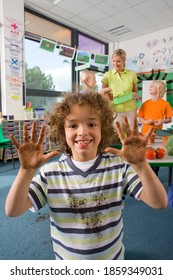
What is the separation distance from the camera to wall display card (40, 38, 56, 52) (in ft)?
14.0

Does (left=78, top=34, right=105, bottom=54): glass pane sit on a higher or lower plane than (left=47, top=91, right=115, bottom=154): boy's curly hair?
higher

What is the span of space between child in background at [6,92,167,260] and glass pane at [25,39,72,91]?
148 inches

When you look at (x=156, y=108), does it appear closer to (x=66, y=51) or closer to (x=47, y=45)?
(x=47, y=45)

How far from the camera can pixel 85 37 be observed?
18.8 ft

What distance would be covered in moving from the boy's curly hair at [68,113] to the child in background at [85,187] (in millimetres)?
40

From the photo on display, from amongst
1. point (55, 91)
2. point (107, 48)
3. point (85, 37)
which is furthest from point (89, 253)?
point (107, 48)

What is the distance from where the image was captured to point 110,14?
458 cm

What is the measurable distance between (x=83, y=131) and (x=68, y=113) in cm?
12

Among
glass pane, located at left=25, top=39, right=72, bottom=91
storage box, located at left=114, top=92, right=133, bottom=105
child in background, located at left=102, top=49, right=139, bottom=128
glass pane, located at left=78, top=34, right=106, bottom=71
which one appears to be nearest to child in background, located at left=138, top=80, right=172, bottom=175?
child in background, located at left=102, top=49, right=139, bottom=128

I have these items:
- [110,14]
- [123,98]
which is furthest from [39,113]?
[110,14]

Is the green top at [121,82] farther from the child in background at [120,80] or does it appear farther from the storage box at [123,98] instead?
the storage box at [123,98]

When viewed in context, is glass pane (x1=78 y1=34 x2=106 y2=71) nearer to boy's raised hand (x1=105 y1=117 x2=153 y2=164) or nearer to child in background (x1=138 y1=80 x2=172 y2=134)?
child in background (x1=138 y1=80 x2=172 y2=134)

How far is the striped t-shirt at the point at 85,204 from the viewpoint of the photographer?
0.69m

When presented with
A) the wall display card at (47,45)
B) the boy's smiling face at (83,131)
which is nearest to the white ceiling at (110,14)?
the wall display card at (47,45)
